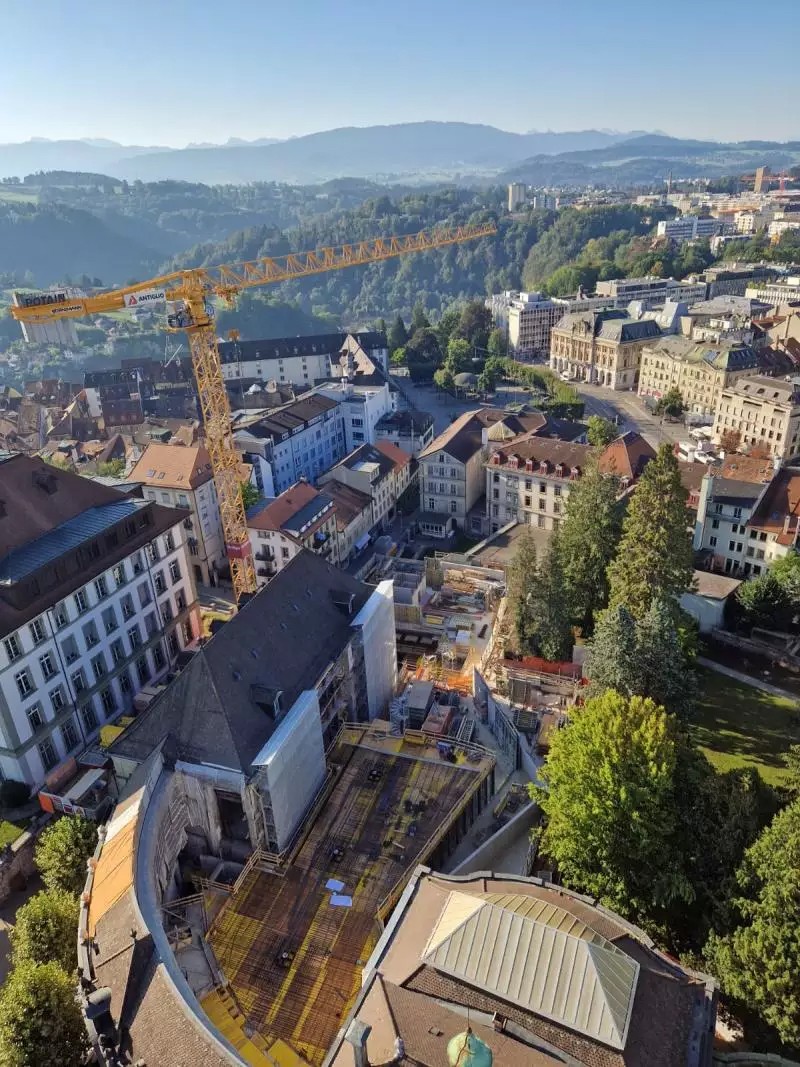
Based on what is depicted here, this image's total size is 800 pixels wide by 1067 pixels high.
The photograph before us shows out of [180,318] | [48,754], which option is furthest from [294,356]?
[48,754]

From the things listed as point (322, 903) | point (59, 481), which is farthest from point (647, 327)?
point (322, 903)

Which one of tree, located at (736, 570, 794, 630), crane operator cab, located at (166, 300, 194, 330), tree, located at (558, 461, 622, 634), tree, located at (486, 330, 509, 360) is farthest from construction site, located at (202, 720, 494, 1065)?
tree, located at (486, 330, 509, 360)

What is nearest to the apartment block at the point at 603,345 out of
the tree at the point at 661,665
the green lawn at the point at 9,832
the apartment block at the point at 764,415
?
the apartment block at the point at 764,415

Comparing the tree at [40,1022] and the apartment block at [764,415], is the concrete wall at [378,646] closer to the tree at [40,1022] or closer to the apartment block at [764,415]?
the tree at [40,1022]

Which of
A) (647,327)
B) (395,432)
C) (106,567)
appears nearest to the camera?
(106,567)

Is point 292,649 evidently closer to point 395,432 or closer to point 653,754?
point 653,754

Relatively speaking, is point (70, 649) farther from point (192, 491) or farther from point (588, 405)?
point (588, 405)
